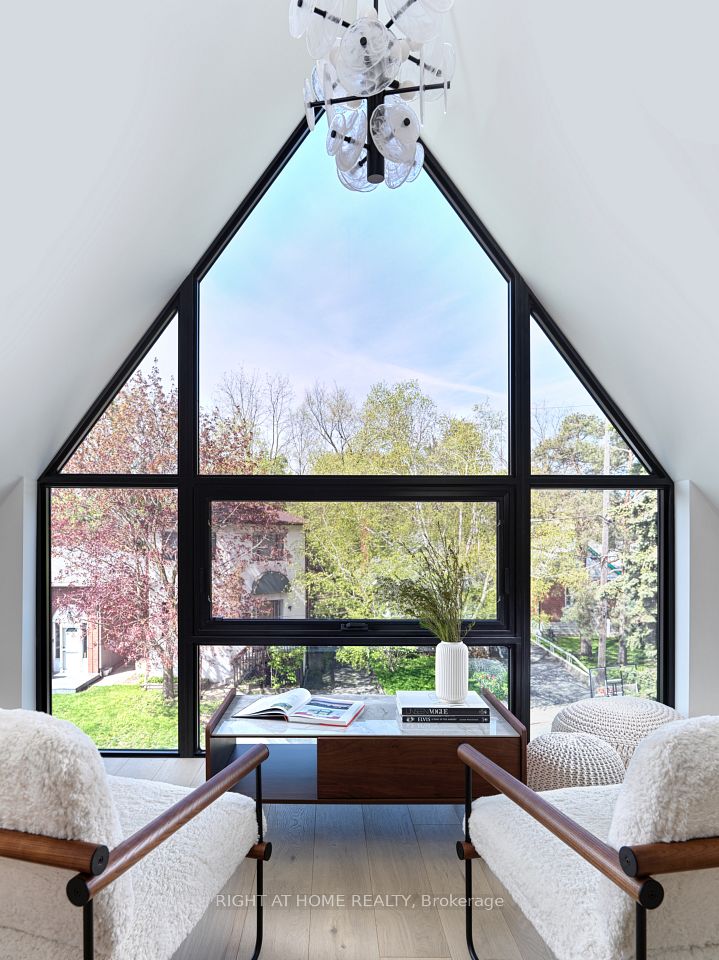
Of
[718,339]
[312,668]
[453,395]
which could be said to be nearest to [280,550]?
[312,668]

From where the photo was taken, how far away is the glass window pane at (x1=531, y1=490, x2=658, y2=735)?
3502 mm

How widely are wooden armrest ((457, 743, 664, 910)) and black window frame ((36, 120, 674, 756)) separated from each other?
1.71 metres

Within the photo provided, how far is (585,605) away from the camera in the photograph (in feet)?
11.5

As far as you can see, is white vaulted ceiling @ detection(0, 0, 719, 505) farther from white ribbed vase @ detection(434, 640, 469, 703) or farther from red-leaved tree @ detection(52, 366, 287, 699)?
white ribbed vase @ detection(434, 640, 469, 703)

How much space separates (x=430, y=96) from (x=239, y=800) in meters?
2.32

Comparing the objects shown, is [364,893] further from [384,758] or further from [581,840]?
[581,840]

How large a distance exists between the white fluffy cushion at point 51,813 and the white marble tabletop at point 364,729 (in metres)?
1.23

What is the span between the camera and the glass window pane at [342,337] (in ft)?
11.4

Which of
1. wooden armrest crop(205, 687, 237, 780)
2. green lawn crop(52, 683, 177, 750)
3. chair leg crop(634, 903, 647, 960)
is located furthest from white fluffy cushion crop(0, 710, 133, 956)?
green lawn crop(52, 683, 177, 750)

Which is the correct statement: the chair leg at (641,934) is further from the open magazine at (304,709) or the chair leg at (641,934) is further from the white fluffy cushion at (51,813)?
the open magazine at (304,709)

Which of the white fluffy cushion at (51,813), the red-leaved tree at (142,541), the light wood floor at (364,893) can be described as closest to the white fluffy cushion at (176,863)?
the white fluffy cushion at (51,813)

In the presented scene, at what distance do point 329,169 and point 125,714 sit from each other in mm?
3079

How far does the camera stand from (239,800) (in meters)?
1.85

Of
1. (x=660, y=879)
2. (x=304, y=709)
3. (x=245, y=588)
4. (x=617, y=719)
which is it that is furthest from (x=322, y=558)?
(x=660, y=879)
